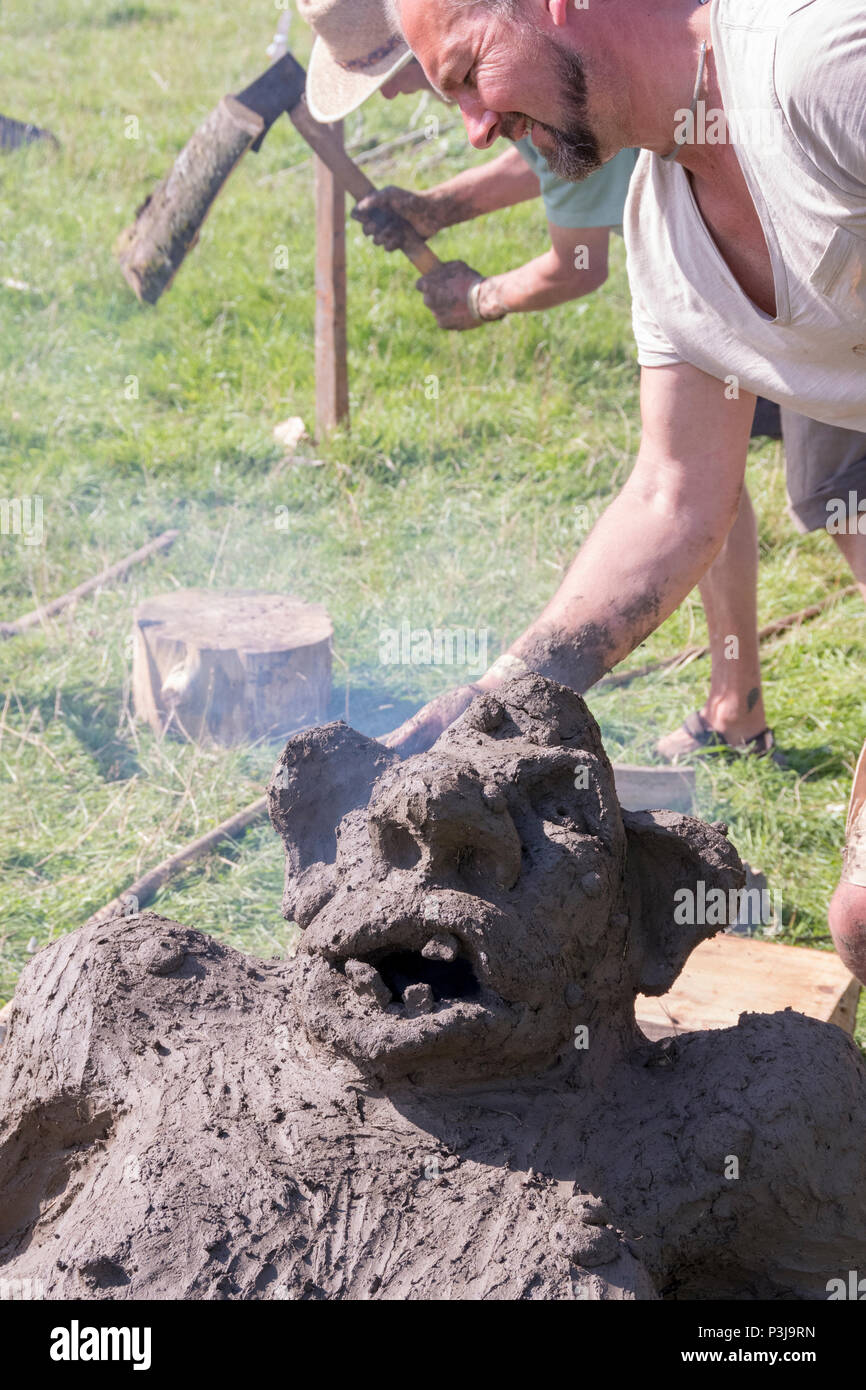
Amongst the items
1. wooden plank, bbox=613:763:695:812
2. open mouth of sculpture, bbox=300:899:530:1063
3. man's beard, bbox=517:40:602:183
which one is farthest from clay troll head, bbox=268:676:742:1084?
wooden plank, bbox=613:763:695:812

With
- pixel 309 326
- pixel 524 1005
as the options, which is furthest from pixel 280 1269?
pixel 309 326

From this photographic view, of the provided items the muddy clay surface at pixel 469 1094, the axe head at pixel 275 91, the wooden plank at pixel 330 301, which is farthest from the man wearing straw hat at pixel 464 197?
the muddy clay surface at pixel 469 1094

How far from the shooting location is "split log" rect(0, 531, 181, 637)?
5.24 metres

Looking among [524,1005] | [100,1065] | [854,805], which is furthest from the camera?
[854,805]

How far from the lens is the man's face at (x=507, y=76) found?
7.37 feet

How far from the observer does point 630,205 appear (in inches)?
105

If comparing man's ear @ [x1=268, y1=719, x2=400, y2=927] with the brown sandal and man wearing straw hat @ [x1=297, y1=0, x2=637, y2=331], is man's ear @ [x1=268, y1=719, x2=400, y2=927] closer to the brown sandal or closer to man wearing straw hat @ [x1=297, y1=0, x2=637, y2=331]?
the brown sandal

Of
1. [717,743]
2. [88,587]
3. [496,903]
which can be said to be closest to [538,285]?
[717,743]

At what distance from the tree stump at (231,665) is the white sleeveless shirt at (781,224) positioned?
1876 mm

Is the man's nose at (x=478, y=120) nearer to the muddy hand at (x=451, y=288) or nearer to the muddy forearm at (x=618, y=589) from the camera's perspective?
the muddy forearm at (x=618, y=589)

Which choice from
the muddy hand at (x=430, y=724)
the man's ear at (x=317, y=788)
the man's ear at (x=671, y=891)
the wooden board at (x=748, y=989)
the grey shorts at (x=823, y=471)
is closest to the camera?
the man's ear at (x=671, y=891)

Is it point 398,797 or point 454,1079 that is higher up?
point 398,797
